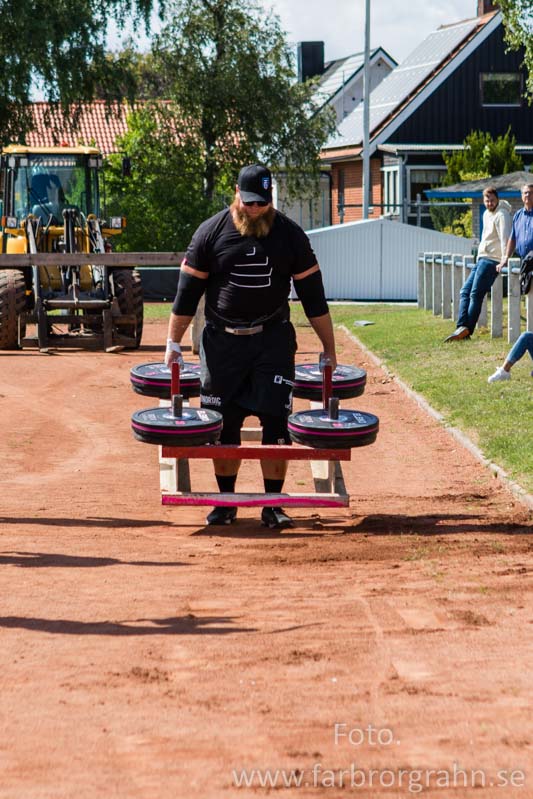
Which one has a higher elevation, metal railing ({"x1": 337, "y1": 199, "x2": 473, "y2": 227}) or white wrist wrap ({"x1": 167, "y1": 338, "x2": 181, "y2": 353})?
white wrist wrap ({"x1": 167, "y1": 338, "x2": 181, "y2": 353})

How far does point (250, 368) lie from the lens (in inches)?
341

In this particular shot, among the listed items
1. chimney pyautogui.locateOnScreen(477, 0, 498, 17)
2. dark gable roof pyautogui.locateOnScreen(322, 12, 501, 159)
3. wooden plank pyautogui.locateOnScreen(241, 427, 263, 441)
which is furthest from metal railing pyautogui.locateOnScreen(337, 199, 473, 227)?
wooden plank pyautogui.locateOnScreen(241, 427, 263, 441)

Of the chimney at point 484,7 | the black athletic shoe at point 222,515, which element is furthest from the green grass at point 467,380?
the chimney at point 484,7

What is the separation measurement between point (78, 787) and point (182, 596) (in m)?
2.50

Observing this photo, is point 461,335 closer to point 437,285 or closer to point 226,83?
point 437,285

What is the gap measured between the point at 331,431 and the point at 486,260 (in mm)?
11464

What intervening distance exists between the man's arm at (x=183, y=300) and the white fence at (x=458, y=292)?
8.69 metres

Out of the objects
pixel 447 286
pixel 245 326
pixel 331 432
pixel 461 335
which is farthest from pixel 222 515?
pixel 447 286

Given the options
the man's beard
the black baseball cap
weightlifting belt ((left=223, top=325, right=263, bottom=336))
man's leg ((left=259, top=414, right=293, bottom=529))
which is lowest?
man's leg ((left=259, top=414, right=293, bottom=529))

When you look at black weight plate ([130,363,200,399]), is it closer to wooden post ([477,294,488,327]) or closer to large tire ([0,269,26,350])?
large tire ([0,269,26,350])

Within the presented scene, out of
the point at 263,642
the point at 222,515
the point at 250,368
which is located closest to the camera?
the point at 263,642

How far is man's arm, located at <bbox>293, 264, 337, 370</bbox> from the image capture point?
28.4 ft

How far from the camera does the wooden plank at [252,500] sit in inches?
337

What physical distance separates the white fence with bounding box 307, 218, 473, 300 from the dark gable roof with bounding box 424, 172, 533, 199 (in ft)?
3.96
